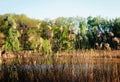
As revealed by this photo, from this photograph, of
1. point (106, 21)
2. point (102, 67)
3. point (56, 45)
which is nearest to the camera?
point (102, 67)

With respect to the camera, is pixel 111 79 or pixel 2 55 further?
pixel 2 55

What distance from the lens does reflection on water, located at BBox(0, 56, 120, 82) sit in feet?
23.3

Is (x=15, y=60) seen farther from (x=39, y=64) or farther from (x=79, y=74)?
(x=79, y=74)

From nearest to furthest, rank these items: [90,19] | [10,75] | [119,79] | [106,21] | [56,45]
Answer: [119,79]
[10,75]
[56,45]
[106,21]
[90,19]

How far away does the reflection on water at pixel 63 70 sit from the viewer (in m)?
7.11

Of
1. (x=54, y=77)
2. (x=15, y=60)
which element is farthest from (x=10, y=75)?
(x=54, y=77)

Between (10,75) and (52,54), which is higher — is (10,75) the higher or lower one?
the lower one

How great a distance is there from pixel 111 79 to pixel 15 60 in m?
3.03

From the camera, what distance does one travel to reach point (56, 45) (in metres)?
9.17

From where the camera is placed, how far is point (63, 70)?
294 inches

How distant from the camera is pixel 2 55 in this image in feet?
28.9

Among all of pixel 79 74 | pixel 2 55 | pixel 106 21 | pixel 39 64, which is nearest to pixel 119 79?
pixel 79 74

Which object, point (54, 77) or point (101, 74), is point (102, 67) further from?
point (54, 77)

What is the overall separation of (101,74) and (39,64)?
1777 mm
